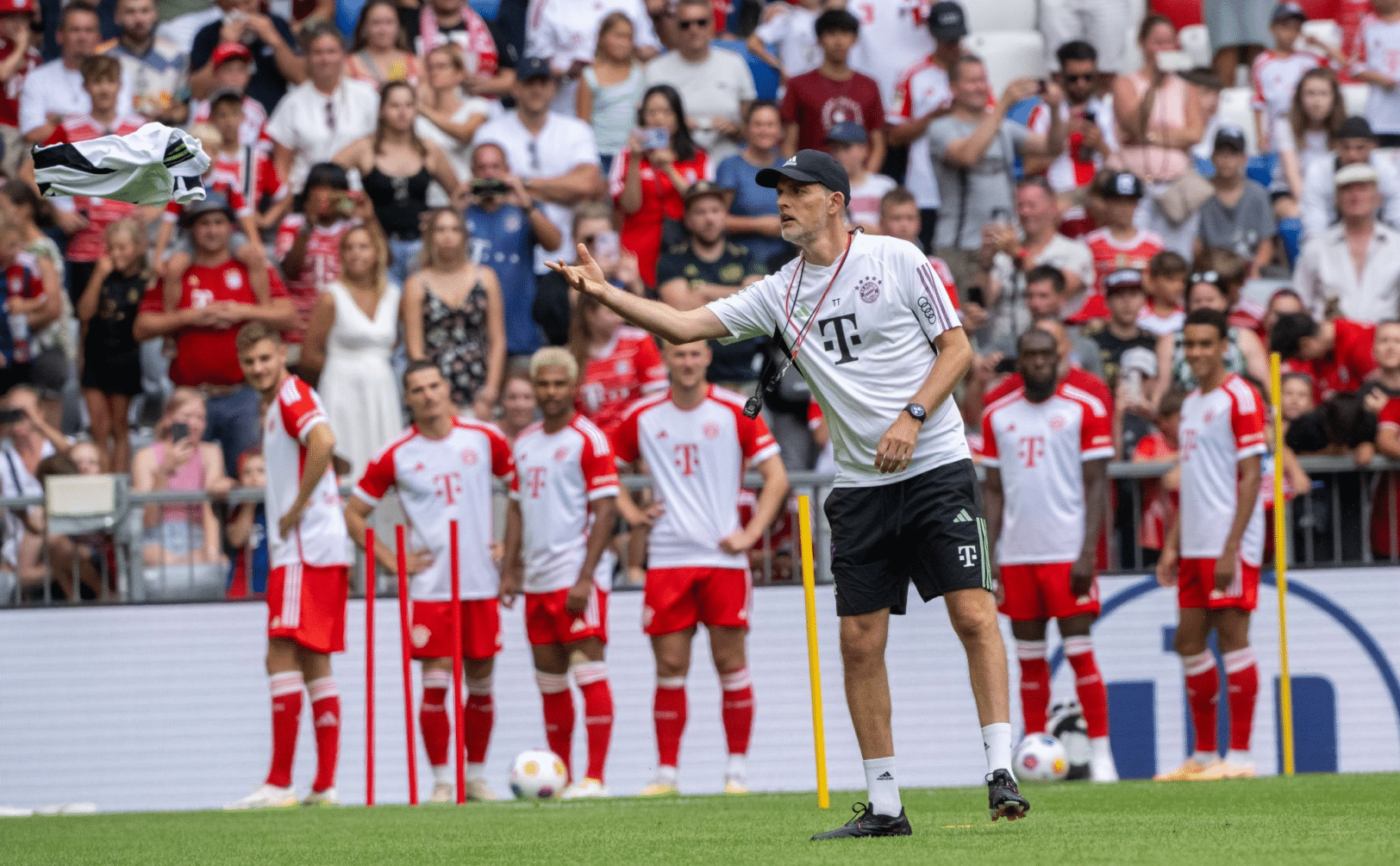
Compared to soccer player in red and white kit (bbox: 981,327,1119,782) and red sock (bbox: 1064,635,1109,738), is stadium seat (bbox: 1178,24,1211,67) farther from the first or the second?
red sock (bbox: 1064,635,1109,738)

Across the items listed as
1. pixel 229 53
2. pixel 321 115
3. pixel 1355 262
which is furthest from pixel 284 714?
pixel 1355 262

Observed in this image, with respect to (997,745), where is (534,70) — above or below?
above

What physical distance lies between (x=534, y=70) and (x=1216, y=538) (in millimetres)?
6363

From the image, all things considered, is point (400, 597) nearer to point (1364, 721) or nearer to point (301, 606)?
point (301, 606)

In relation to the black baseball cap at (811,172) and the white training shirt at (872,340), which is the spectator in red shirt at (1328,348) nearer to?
the white training shirt at (872,340)

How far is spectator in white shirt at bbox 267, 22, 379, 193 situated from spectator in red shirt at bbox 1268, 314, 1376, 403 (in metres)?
6.83

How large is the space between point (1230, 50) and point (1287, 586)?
7412 millimetres

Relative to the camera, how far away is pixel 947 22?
1623 centimetres

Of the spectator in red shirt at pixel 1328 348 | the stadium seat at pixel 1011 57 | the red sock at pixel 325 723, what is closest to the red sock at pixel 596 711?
the red sock at pixel 325 723

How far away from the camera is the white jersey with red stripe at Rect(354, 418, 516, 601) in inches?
480

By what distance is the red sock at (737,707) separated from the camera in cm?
1212

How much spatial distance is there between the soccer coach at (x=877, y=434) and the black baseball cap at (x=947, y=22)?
30.6 ft

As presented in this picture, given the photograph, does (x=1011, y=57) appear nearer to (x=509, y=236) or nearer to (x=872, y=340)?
(x=509, y=236)

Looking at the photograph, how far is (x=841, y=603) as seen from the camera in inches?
286
